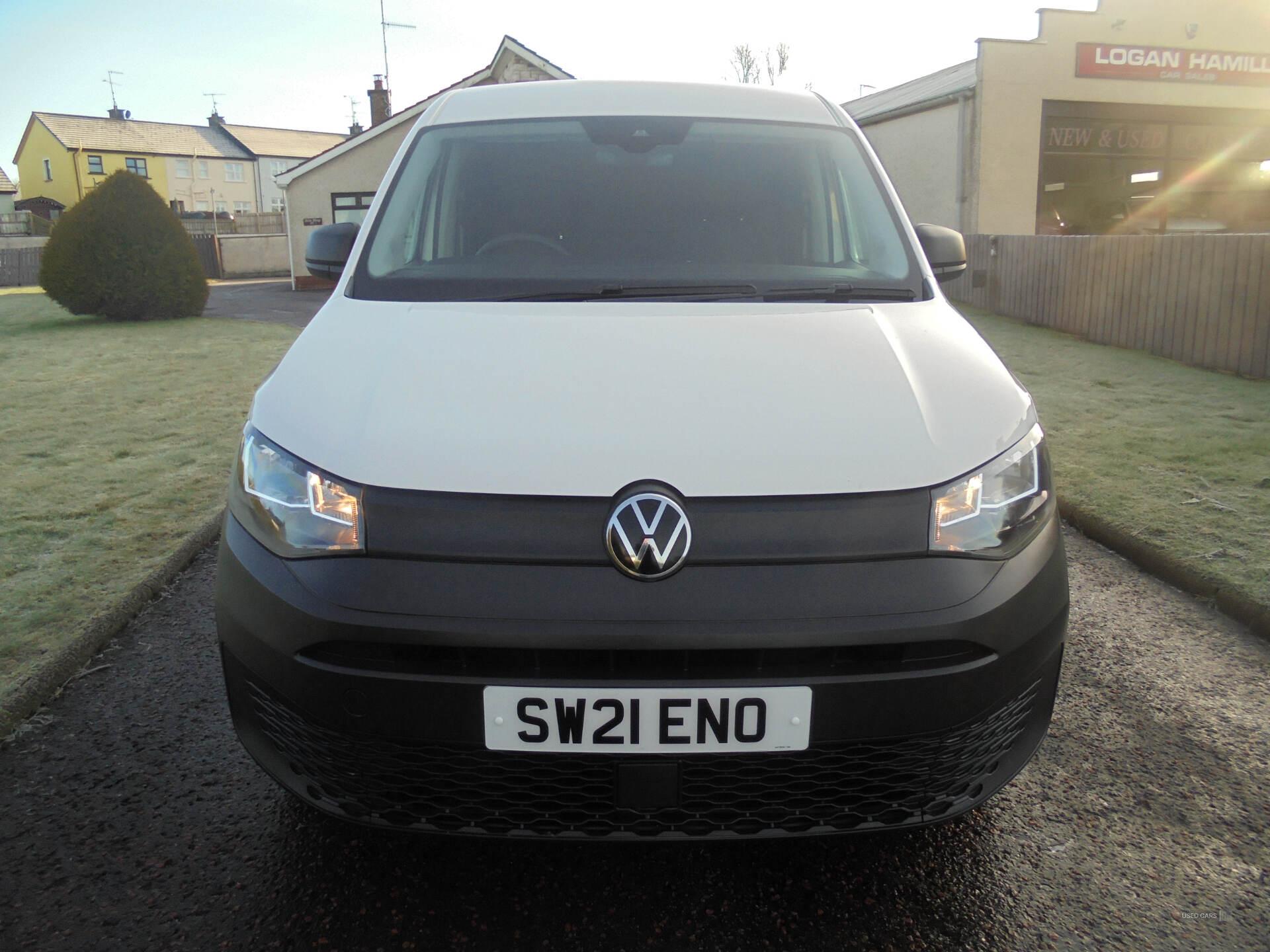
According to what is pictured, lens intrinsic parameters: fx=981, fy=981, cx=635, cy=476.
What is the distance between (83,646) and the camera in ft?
11.0

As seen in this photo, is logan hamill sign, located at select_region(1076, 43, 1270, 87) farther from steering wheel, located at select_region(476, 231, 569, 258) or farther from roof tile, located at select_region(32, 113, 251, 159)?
roof tile, located at select_region(32, 113, 251, 159)

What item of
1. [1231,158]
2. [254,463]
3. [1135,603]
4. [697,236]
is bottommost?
[1135,603]

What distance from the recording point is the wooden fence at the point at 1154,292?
9492 millimetres

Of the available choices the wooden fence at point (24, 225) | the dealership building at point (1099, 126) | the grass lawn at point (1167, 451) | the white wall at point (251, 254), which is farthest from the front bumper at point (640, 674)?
the wooden fence at point (24, 225)

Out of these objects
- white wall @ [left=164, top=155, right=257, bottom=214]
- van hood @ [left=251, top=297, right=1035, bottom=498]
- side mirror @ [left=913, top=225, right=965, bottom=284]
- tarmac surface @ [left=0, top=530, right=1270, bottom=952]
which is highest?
white wall @ [left=164, top=155, right=257, bottom=214]

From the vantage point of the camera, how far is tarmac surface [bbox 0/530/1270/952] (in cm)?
196

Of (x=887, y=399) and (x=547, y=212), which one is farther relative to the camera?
(x=547, y=212)

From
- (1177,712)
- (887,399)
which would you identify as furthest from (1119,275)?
(887,399)

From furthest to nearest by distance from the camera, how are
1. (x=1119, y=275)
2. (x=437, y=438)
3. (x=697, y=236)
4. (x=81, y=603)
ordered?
(x=1119, y=275) < (x=81, y=603) < (x=697, y=236) < (x=437, y=438)

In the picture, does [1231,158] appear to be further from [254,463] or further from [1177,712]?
[254,463]

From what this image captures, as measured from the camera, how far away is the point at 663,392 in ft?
6.62

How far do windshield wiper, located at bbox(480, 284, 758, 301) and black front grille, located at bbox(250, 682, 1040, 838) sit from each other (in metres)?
1.21

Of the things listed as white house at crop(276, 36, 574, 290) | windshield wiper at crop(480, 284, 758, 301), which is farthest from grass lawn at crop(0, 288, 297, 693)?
white house at crop(276, 36, 574, 290)

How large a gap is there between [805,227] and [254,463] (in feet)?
5.96
